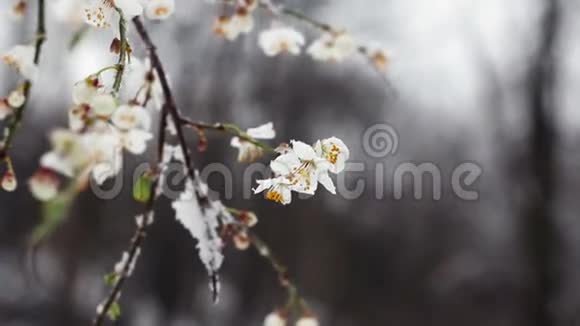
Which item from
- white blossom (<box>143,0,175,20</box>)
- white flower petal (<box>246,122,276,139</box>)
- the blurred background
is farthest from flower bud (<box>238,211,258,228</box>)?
the blurred background

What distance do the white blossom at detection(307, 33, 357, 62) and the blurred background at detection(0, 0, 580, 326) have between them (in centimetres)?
314

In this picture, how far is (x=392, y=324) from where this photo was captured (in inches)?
246

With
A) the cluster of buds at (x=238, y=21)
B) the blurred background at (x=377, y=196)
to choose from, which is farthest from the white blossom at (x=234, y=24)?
the blurred background at (x=377, y=196)

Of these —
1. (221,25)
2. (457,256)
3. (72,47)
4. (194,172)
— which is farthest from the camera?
(457,256)

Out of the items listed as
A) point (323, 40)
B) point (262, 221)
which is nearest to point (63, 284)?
point (262, 221)

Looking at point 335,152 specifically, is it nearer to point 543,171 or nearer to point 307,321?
point 307,321

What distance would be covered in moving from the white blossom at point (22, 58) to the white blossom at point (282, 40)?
41 cm

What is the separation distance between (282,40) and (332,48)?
3.8 inches

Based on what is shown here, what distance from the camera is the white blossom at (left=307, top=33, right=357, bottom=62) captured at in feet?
3.27

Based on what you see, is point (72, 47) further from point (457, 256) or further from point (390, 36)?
point (457, 256)

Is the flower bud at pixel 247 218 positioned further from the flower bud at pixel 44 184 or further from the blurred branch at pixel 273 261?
the flower bud at pixel 44 184

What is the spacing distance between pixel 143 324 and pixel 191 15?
9.05 ft

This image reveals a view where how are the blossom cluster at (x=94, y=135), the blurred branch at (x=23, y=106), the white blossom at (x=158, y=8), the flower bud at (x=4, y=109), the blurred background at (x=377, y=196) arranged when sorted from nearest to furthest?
the blossom cluster at (x=94, y=135)
the blurred branch at (x=23, y=106)
the flower bud at (x=4, y=109)
the white blossom at (x=158, y=8)
the blurred background at (x=377, y=196)

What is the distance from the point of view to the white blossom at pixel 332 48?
1.00 m
